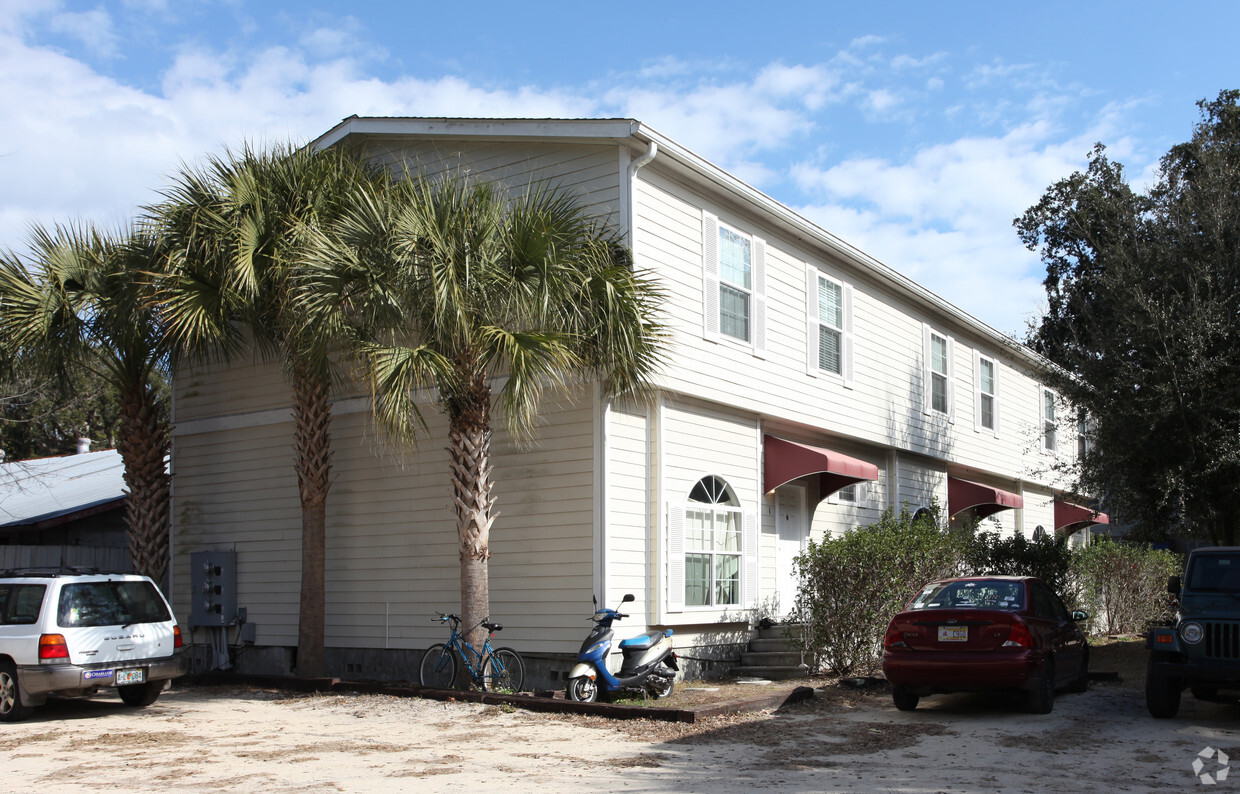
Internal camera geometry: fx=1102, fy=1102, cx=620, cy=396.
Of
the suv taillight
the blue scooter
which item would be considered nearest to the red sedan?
the blue scooter

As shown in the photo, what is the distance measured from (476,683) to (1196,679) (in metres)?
7.31

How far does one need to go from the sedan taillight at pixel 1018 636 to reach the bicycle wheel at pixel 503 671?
5.31 meters

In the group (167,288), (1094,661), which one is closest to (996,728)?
(1094,661)

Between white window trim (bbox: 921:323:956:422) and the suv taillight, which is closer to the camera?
the suv taillight

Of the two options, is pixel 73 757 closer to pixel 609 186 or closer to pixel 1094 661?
pixel 609 186

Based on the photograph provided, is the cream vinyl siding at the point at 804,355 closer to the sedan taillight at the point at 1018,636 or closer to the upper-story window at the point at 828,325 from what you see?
the upper-story window at the point at 828,325

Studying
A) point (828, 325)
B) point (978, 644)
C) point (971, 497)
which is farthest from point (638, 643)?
point (971, 497)

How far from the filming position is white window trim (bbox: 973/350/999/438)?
23.4 meters

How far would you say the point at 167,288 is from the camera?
13328 millimetres

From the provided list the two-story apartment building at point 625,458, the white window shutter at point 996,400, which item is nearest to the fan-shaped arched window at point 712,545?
the two-story apartment building at point 625,458

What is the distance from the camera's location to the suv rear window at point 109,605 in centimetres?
1172

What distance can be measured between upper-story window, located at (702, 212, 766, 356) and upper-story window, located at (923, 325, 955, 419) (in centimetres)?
644

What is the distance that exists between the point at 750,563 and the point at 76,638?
8.44 meters

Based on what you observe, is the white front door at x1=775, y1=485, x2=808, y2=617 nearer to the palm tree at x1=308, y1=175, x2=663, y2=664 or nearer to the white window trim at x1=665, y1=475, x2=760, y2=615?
the white window trim at x1=665, y1=475, x2=760, y2=615
